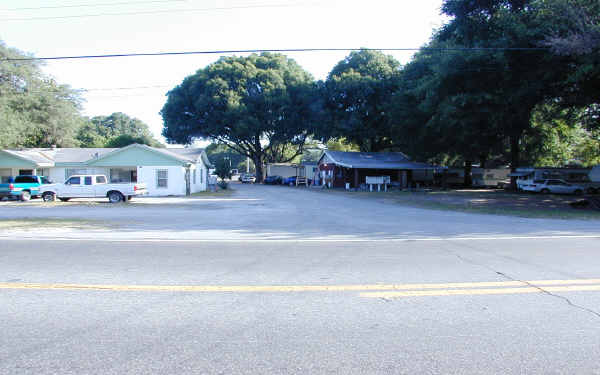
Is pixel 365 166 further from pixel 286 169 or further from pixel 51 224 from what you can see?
pixel 51 224

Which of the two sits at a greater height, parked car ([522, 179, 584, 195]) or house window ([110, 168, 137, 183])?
house window ([110, 168, 137, 183])

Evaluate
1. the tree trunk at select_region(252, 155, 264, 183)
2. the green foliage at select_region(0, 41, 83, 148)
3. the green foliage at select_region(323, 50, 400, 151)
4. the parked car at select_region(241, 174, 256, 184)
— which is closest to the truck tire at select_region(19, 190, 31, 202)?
the green foliage at select_region(0, 41, 83, 148)

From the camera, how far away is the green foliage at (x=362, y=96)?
4588 centimetres

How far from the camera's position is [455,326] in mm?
4254

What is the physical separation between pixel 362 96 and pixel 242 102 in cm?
1683

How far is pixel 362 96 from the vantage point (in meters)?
45.9

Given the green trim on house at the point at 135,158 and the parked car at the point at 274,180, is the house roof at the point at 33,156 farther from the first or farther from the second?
the parked car at the point at 274,180

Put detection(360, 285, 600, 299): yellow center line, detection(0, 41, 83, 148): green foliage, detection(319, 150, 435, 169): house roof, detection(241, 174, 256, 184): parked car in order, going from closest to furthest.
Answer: detection(360, 285, 600, 299): yellow center line < detection(0, 41, 83, 148): green foliage < detection(319, 150, 435, 169): house roof < detection(241, 174, 256, 184): parked car

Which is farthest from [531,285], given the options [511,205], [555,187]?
[555,187]

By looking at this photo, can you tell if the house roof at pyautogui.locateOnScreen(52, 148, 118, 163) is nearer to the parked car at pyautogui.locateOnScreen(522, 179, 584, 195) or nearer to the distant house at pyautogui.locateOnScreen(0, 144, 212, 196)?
the distant house at pyautogui.locateOnScreen(0, 144, 212, 196)

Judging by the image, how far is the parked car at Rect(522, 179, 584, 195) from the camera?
34812 mm

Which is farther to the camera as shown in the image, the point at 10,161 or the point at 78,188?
the point at 10,161

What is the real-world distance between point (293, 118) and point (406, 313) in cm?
4947

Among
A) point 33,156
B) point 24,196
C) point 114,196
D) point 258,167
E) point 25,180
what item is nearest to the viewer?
point 114,196
